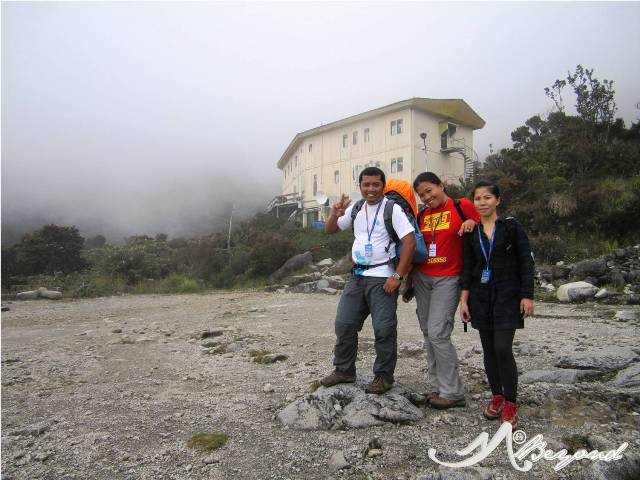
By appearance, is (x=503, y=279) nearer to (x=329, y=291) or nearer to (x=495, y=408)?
(x=495, y=408)

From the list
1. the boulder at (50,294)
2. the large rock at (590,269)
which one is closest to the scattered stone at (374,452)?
the large rock at (590,269)

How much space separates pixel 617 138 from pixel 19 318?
23.0 m

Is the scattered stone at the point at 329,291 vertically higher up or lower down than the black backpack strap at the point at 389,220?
lower down

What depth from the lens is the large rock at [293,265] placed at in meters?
16.8

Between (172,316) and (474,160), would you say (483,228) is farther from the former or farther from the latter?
(474,160)

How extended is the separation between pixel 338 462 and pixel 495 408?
1.20m

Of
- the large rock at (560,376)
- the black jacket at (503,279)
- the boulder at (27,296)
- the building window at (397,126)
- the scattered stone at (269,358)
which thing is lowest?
the boulder at (27,296)

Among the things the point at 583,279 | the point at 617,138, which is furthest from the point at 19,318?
the point at 617,138

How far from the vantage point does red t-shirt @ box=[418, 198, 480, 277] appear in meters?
2.90

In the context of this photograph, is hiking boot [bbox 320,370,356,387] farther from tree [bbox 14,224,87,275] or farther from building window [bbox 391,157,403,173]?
tree [bbox 14,224,87,275]

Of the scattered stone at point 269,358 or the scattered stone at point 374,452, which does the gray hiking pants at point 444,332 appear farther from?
the scattered stone at point 269,358

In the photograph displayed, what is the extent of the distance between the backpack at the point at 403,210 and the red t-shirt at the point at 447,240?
10cm

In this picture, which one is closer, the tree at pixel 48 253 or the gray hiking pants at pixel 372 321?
the gray hiking pants at pixel 372 321

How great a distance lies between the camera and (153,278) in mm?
18594
